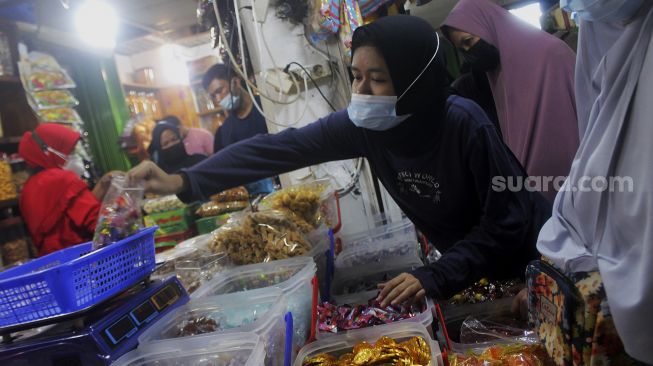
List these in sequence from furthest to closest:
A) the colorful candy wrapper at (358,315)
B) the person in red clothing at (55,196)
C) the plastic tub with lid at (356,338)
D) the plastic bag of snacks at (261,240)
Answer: the person in red clothing at (55,196)
the plastic bag of snacks at (261,240)
the colorful candy wrapper at (358,315)
the plastic tub with lid at (356,338)

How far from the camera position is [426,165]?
1397 millimetres

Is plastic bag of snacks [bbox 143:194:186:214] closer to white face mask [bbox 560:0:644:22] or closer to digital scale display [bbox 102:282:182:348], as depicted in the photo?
digital scale display [bbox 102:282:182:348]

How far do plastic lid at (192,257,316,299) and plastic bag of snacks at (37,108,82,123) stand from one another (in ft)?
11.4

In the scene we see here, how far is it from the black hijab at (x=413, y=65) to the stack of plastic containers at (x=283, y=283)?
0.60 meters

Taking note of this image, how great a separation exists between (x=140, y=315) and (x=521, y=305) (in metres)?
1.05

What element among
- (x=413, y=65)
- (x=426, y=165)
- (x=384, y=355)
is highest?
(x=413, y=65)

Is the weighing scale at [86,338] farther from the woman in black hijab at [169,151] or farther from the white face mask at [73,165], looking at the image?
the woman in black hijab at [169,151]

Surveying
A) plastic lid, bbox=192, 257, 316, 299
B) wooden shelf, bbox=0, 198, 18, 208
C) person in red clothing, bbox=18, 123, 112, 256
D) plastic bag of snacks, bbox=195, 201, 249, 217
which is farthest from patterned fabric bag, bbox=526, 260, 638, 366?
wooden shelf, bbox=0, 198, 18, 208

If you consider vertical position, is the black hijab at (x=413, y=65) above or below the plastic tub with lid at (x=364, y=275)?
above

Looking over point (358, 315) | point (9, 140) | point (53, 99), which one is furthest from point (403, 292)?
point (53, 99)

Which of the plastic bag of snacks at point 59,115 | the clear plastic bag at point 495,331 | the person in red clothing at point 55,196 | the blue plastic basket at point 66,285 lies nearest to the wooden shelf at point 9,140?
the plastic bag of snacks at point 59,115

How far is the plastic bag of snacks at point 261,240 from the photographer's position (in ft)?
4.94

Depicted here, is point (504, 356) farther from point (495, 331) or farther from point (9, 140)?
point (9, 140)

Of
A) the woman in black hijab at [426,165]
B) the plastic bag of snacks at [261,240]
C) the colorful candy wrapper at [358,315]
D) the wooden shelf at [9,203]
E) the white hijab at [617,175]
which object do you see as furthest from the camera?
the wooden shelf at [9,203]
